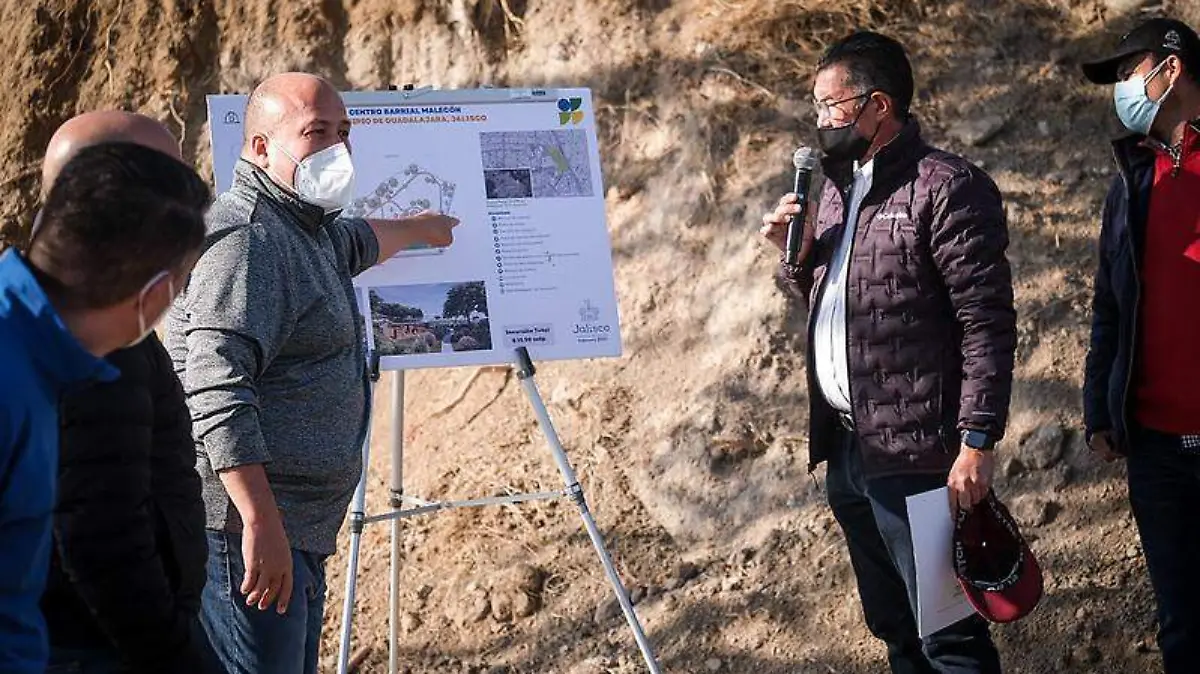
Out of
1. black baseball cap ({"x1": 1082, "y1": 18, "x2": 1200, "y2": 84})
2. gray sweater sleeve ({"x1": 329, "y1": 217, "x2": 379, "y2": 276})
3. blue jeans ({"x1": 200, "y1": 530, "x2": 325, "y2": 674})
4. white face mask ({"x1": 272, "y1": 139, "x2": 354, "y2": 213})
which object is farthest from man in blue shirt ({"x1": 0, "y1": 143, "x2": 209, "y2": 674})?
black baseball cap ({"x1": 1082, "y1": 18, "x2": 1200, "y2": 84})

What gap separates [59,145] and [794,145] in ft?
13.4

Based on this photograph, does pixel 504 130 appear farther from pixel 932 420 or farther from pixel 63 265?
pixel 63 265

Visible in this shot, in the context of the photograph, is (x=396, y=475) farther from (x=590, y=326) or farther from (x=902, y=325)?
(x=902, y=325)

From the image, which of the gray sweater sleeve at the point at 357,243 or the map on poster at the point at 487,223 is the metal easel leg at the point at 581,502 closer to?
the map on poster at the point at 487,223

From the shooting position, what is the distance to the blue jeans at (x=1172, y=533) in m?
3.81

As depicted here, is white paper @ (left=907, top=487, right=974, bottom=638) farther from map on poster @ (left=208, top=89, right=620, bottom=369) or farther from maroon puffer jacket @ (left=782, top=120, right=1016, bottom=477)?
map on poster @ (left=208, top=89, right=620, bottom=369)

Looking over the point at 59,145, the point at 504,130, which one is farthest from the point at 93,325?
the point at 504,130

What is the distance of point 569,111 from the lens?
14.9ft

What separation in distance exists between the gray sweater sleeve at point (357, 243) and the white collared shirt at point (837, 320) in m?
1.22

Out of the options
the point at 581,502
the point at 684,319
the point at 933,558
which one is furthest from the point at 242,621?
the point at 684,319

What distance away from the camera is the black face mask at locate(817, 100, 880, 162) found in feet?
11.6

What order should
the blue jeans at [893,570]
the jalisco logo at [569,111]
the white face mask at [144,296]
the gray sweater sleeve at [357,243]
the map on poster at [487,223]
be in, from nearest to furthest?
the white face mask at [144,296] < the blue jeans at [893,570] < the gray sweater sleeve at [357,243] < the map on poster at [487,223] < the jalisco logo at [569,111]

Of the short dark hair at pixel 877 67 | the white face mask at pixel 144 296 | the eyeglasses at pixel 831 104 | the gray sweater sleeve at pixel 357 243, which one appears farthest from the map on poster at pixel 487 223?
the white face mask at pixel 144 296

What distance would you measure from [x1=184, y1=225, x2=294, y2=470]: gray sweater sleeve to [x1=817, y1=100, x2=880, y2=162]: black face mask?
147cm
